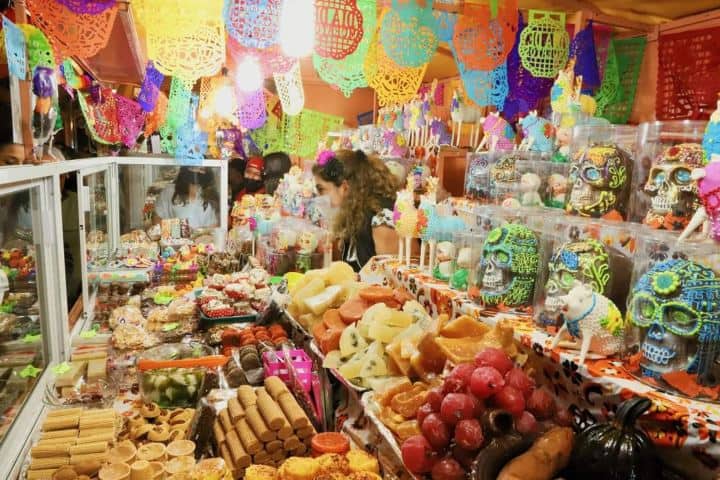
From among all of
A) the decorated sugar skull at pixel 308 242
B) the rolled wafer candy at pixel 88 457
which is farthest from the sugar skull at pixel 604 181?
the decorated sugar skull at pixel 308 242

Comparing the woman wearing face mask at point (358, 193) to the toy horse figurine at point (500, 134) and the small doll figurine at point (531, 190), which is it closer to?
the toy horse figurine at point (500, 134)

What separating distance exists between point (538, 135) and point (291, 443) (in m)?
1.51

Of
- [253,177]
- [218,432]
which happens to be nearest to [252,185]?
[253,177]

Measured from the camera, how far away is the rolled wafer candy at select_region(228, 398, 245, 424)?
1.79m

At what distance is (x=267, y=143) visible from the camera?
641 centimetres

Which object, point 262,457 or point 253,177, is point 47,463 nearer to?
point 262,457

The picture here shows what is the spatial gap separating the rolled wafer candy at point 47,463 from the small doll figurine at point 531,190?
176cm

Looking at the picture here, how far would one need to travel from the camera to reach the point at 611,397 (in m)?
1.09

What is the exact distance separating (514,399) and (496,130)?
1.62 metres

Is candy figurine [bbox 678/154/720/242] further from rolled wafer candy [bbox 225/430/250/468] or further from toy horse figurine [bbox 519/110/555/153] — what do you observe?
rolled wafer candy [bbox 225/430/250/468]

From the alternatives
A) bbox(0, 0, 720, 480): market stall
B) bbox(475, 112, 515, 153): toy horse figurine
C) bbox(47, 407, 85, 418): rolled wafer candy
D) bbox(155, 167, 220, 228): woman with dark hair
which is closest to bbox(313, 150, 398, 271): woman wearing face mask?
bbox(0, 0, 720, 480): market stall

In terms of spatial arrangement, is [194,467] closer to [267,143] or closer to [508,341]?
[508,341]

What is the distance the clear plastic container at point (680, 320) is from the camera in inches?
38.6

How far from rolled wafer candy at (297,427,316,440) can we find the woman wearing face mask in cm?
150
